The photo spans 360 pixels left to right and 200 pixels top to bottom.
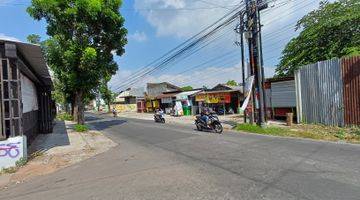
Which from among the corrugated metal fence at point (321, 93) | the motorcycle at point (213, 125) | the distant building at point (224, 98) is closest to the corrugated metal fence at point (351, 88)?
the corrugated metal fence at point (321, 93)

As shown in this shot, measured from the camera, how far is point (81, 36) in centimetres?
2788

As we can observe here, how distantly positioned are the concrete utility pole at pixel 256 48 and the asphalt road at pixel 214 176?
8736 millimetres

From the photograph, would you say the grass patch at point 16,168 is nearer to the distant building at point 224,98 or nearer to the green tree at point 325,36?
the green tree at point 325,36

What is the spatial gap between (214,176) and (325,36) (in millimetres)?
25564

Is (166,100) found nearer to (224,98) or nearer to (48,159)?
(224,98)

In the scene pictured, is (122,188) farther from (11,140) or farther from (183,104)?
(183,104)

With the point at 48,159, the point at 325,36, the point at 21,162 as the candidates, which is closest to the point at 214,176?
the point at 21,162

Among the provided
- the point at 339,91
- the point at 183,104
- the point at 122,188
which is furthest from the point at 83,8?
the point at 183,104

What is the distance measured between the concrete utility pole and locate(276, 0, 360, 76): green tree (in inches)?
316

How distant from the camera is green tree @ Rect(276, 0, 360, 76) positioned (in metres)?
28.5

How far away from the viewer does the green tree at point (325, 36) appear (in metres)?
28.5

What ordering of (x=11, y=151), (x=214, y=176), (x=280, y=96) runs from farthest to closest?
(x=280, y=96) → (x=11, y=151) → (x=214, y=176)

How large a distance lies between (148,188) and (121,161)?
457cm

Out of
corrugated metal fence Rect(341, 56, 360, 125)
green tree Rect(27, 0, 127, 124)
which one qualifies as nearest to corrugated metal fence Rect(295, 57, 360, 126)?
corrugated metal fence Rect(341, 56, 360, 125)
